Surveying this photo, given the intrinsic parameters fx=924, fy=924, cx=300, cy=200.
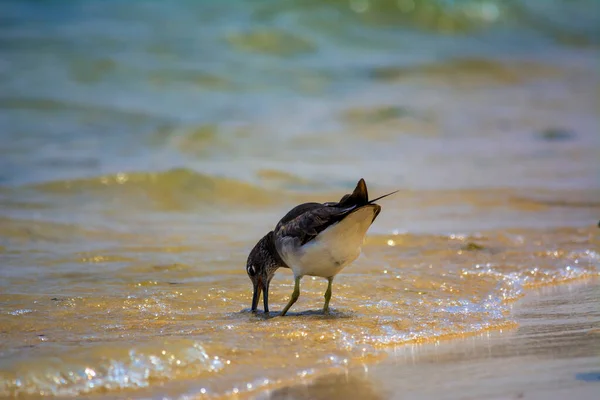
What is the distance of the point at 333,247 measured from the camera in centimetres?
548

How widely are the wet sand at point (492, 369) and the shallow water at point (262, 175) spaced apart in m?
0.18

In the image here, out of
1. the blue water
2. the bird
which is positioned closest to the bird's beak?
the bird

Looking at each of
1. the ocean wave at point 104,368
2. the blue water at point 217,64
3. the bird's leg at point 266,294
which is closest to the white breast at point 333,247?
the bird's leg at point 266,294

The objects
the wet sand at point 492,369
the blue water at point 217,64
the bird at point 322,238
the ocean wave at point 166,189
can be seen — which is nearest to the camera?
the wet sand at point 492,369

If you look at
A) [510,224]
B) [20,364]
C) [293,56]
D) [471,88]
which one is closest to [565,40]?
[471,88]

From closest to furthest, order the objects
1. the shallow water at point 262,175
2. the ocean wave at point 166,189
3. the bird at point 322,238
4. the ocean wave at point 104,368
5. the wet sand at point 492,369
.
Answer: the wet sand at point 492,369
the ocean wave at point 104,368
the shallow water at point 262,175
the bird at point 322,238
the ocean wave at point 166,189

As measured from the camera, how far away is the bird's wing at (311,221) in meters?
5.38

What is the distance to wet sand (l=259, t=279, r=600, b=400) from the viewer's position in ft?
13.0

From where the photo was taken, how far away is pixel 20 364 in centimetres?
421

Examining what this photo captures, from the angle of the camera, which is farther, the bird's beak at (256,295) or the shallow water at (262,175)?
the bird's beak at (256,295)

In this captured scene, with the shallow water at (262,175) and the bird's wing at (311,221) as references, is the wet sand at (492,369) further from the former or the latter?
the bird's wing at (311,221)

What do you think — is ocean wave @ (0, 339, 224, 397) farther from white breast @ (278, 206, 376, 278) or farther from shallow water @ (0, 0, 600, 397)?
white breast @ (278, 206, 376, 278)

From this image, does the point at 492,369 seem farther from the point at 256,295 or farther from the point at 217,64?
the point at 217,64

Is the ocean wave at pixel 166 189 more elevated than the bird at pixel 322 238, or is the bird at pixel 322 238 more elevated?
the ocean wave at pixel 166 189
